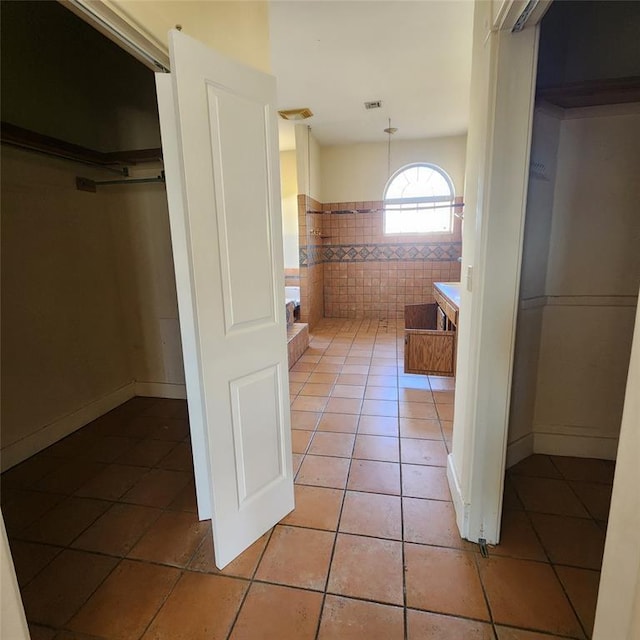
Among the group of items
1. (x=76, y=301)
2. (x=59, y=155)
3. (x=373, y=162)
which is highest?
(x=373, y=162)

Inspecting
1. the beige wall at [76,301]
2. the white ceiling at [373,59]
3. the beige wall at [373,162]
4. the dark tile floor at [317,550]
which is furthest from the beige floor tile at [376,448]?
the beige wall at [373,162]

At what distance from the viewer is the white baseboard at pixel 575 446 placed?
1999mm

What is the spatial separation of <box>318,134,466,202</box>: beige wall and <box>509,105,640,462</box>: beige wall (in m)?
3.91

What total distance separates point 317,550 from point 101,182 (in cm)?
279

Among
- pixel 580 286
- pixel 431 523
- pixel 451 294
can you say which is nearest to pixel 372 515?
pixel 431 523

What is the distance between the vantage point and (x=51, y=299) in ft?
7.55

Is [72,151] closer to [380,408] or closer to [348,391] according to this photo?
[348,391]

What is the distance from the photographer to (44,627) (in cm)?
117

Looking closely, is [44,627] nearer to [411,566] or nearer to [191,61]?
[411,566]

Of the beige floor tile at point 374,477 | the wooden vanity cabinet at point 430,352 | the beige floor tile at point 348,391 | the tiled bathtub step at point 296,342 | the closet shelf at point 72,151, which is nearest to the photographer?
the beige floor tile at point 374,477

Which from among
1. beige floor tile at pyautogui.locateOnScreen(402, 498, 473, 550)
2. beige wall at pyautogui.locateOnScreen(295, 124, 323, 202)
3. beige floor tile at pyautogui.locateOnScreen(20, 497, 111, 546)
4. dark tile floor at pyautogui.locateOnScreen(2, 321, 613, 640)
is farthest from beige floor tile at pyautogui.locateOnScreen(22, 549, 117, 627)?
beige wall at pyautogui.locateOnScreen(295, 124, 323, 202)

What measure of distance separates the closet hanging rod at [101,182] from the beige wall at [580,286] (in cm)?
244

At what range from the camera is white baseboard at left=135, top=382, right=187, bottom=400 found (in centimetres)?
293

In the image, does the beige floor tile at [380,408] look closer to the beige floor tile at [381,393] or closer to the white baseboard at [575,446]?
the beige floor tile at [381,393]
